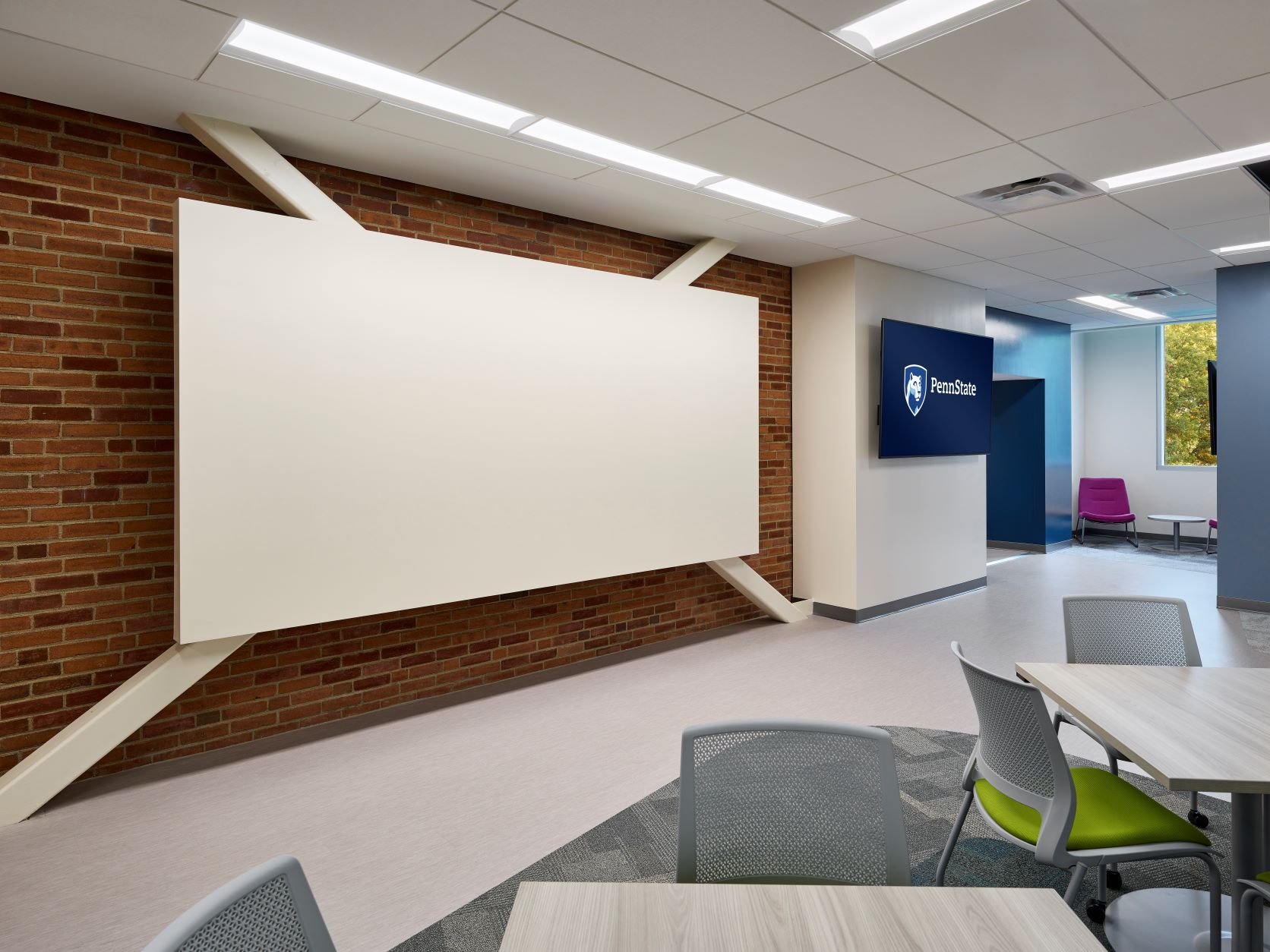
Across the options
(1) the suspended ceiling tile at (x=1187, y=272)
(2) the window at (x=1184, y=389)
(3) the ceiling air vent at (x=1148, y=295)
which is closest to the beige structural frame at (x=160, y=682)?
(1) the suspended ceiling tile at (x=1187, y=272)

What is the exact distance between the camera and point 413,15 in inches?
103

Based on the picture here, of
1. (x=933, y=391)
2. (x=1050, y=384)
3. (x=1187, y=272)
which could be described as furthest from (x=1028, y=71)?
(x=1050, y=384)

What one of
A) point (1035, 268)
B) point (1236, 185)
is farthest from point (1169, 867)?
point (1035, 268)

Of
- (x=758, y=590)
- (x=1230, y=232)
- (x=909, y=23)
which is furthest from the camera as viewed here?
(x=758, y=590)

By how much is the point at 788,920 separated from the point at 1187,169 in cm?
459

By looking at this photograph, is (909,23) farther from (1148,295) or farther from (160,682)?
(1148,295)

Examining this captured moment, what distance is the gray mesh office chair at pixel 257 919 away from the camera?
0.99 metres

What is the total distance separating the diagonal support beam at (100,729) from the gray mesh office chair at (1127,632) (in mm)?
3536

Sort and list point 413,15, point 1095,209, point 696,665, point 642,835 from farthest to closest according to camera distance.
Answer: point 696,665, point 1095,209, point 642,835, point 413,15

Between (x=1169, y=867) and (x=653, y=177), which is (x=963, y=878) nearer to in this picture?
(x=1169, y=867)

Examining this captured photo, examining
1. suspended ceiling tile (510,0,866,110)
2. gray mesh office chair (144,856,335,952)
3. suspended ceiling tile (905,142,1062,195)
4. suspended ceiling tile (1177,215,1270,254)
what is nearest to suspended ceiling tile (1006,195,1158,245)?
suspended ceiling tile (1177,215,1270,254)

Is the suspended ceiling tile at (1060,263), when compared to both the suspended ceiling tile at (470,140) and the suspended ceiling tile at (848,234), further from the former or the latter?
the suspended ceiling tile at (470,140)

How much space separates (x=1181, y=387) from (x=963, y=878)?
1079 cm

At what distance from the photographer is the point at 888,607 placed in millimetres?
6555
